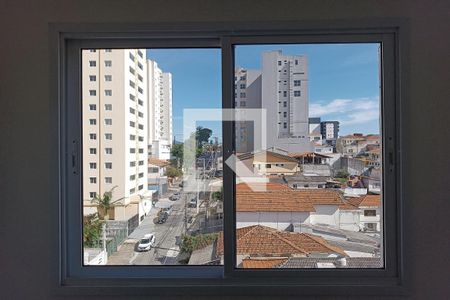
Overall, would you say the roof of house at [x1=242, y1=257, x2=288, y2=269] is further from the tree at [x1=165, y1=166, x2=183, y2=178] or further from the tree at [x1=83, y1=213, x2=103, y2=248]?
the tree at [x1=83, y1=213, x2=103, y2=248]

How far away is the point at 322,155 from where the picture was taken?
5.56ft

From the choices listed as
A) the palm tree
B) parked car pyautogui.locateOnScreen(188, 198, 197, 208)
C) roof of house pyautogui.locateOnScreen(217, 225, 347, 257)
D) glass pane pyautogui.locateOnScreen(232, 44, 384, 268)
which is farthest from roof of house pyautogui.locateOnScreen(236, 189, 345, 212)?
the palm tree

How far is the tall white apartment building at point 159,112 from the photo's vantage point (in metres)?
1.72

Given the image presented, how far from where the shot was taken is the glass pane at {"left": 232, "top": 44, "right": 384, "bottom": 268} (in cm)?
168

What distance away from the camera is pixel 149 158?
1729mm

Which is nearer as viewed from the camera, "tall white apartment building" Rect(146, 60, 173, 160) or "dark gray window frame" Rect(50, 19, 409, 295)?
"dark gray window frame" Rect(50, 19, 409, 295)

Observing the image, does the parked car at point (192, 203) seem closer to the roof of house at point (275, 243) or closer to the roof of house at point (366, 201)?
the roof of house at point (275, 243)

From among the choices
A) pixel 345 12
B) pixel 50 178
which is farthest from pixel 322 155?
pixel 50 178

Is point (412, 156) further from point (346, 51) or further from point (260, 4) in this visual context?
point (260, 4)

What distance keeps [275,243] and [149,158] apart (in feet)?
2.76

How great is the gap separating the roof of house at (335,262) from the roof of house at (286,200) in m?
0.27

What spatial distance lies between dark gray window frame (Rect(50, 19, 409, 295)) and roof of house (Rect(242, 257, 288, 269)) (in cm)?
3

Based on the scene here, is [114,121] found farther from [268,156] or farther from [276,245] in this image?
[276,245]

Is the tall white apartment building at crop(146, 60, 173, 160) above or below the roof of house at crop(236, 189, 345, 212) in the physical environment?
above
